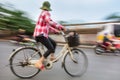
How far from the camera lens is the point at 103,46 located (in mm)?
20484

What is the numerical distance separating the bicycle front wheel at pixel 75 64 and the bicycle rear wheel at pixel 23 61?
2.34 ft

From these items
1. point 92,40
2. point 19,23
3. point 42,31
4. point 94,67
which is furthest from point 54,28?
point 19,23

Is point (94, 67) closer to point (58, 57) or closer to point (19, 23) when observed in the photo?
point (58, 57)

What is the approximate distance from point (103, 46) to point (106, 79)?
10.4 meters

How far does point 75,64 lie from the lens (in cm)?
1027

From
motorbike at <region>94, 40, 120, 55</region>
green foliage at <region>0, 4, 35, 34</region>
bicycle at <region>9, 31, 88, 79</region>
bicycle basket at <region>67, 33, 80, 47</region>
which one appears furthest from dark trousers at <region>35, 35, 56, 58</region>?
green foliage at <region>0, 4, 35, 34</region>

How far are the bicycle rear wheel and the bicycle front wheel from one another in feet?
2.34

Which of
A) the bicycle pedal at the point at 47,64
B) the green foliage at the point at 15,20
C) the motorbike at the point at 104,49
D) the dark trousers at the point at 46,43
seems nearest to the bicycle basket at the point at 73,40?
the dark trousers at the point at 46,43

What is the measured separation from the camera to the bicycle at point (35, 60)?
31.6 feet

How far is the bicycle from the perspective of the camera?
9.62 meters

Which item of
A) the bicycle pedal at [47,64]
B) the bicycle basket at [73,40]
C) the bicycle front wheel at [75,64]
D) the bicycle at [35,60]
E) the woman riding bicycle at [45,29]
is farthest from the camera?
the bicycle front wheel at [75,64]

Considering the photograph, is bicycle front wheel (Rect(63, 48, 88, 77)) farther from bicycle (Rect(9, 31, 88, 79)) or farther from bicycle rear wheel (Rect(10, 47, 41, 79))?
bicycle rear wheel (Rect(10, 47, 41, 79))

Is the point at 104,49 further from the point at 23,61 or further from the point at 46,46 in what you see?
the point at 23,61

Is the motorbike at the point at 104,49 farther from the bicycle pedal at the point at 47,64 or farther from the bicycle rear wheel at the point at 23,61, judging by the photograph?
the bicycle rear wheel at the point at 23,61
